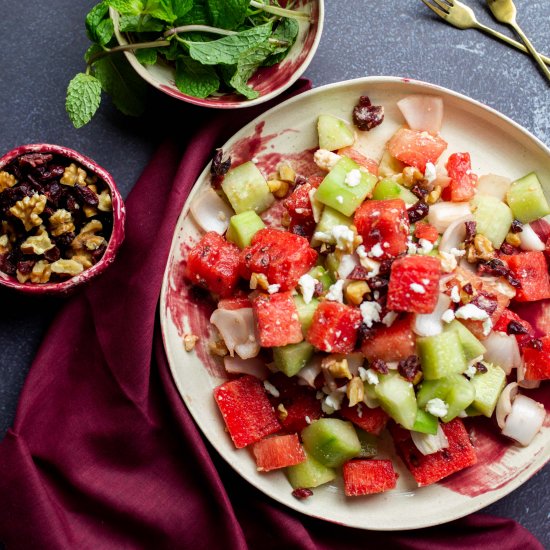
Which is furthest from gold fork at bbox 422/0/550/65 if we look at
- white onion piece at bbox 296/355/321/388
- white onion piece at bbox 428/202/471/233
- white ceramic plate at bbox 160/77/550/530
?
white onion piece at bbox 296/355/321/388

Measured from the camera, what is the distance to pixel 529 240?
239 centimetres

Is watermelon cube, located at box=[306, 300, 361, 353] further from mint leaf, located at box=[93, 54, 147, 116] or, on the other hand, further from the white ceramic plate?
mint leaf, located at box=[93, 54, 147, 116]

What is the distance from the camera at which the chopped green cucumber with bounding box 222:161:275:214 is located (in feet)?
7.77

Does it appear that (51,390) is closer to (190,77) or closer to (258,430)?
(258,430)

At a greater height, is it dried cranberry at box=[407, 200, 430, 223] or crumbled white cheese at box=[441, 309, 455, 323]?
dried cranberry at box=[407, 200, 430, 223]

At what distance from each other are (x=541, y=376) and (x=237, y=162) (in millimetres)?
1280

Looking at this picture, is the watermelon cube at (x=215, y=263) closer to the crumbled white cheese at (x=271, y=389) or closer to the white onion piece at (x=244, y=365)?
the white onion piece at (x=244, y=365)

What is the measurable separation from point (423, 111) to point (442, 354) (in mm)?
872

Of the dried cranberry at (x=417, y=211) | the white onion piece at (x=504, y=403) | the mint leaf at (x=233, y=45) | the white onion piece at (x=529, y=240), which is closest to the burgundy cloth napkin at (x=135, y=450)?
the mint leaf at (x=233, y=45)

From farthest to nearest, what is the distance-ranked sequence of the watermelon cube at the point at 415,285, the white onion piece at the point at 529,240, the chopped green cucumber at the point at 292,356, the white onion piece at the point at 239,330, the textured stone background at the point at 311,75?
the textured stone background at the point at 311,75 < the white onion piece at the point at 529,240 < the white onion piece at the point at 239,330 < the chopped green cucumber at the point at 292,356 < the watermelon cube at the point at 415,285

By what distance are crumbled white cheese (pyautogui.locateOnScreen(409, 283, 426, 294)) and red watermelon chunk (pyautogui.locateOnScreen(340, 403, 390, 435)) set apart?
447 millimetres

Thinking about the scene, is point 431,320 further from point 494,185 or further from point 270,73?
point 270,73

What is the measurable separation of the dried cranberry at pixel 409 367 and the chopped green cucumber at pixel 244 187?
0.74m

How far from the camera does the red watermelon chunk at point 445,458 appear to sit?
2318 millimetres
